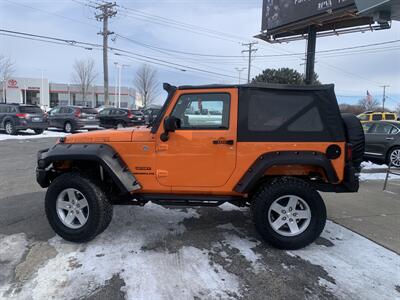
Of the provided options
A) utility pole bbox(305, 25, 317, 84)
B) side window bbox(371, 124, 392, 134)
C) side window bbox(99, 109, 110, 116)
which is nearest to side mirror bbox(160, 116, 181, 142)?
side window bbox(371, 124, 392, 134)

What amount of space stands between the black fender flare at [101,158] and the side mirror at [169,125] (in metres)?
0.63

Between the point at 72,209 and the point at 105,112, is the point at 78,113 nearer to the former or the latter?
the point at 105,112

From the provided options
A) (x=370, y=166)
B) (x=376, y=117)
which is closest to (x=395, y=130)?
(x=370, y=166)

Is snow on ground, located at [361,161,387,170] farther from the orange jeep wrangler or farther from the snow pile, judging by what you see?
the snow pile

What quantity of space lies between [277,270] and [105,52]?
31611 mm

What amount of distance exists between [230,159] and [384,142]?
8.50 m

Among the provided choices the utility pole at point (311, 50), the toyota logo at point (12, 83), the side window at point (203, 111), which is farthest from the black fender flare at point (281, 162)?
the toyota logo at point (12, 83)

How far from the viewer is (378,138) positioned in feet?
36.2

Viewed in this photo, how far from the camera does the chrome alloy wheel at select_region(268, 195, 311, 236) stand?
4266 millimetres

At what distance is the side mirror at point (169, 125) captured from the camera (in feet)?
13.7

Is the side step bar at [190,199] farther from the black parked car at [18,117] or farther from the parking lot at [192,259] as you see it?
the black parked car at [18,117]

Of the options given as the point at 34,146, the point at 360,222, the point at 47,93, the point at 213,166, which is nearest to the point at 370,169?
the point at 360,222

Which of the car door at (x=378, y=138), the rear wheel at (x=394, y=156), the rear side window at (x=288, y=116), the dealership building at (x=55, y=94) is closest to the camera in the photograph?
the rear side window at (x=288, y=116)

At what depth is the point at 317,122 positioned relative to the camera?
428cm
